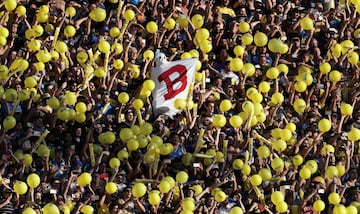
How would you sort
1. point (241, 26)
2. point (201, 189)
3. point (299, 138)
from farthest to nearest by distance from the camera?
point (241, 26) → point (299, 138) → point (201, 189)

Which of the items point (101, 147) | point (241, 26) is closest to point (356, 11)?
point (241, 26)

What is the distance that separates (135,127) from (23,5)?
5.29ft

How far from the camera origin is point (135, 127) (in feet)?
27.1

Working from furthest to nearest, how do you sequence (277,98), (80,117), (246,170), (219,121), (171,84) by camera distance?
(277,98)
(171,84)
(219,121)
(80,117)
(246,170)

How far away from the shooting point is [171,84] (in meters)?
8.69

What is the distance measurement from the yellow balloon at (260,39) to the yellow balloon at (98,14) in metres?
1.31

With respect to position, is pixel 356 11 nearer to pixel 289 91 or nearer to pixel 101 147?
pixel 289 91

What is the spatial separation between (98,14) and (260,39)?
4.55 ft

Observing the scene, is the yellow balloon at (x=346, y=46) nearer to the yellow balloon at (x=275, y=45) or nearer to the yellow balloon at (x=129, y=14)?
the yellow balloon at (x=275, y=45)

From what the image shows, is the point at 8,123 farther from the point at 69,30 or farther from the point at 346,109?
the point at 346,109

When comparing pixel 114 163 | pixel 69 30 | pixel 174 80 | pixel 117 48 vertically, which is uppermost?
pixel 69 30

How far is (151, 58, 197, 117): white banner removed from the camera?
8.60 m

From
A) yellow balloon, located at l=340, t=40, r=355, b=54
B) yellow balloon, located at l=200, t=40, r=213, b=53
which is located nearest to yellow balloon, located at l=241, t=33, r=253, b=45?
yellow balloon, located at l=200, t=40, r=213, b=53

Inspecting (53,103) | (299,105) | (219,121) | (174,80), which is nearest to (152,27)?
(174,80)
